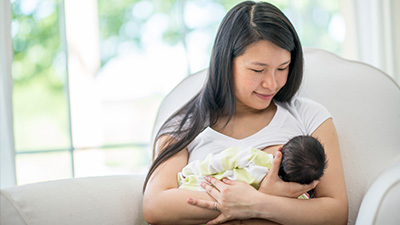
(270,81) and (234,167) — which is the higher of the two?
(270,81)

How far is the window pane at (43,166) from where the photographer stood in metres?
4.18

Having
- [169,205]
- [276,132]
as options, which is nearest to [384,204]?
[276,132]

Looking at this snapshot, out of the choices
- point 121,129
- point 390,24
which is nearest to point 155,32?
point 121,129

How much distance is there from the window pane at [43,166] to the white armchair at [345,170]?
263 cm

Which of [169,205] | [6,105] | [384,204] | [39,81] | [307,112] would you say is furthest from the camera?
[39,81]

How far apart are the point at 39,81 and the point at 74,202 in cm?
321

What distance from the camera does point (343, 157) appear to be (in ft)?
4.99

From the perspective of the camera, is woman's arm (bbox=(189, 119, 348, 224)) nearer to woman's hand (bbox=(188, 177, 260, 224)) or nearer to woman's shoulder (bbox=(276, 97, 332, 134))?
woman's hand (bbox=(188, 177, 260, 224))

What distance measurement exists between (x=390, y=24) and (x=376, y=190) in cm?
228

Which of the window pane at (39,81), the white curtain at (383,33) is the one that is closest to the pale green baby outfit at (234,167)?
the white curtain at (383,33)

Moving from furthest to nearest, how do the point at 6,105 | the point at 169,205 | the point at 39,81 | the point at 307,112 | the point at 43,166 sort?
the point at 43,166, the point at 39,81, the point at 6,105, the point at 307,112, the point at 169,205

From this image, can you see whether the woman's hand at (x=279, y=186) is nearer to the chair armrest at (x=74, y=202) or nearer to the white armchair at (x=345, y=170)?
the white armchair at (x=345, y=170)

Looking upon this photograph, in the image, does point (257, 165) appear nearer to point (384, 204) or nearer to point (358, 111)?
point (384, 204)

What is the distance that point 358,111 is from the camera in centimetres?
158
